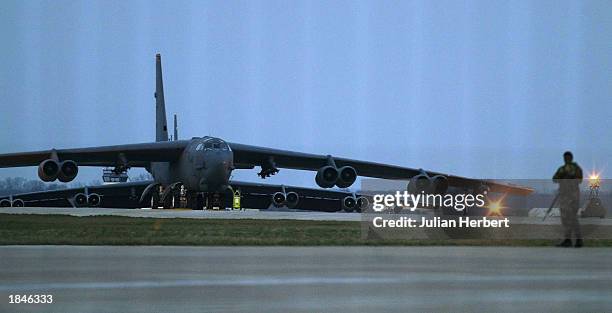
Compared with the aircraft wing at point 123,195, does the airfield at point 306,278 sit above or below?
below

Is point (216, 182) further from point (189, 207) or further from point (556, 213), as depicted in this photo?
point (556, 213)

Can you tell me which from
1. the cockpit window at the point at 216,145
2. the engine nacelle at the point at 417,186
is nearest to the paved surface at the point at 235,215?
the engine nacelle at the point at 417,186

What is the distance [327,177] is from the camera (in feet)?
174

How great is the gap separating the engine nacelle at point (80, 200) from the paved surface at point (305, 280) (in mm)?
49954

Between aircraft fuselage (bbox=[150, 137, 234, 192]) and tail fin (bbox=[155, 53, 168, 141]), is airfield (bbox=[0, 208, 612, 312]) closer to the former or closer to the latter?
aircraft fuselage (bbox=[150, 137, 234, 192])

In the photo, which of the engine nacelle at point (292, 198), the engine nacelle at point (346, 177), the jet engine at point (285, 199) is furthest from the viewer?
the engine nacelle at point (292, 198)

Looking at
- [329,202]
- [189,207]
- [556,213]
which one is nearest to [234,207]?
[189,207]

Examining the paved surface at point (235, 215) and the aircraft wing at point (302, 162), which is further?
the aircraft wing at point (302, 162)

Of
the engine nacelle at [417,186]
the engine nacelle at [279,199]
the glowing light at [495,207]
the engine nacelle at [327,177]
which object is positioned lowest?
the glowing light at [495,207]

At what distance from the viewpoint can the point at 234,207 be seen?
5622 centimetres

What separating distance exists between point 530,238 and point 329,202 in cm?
5176

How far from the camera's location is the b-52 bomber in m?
51.2

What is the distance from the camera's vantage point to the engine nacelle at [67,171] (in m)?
49.4

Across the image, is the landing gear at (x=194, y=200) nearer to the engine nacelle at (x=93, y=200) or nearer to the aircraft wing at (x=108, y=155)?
the aircraft wing at (x=108, y=155)
